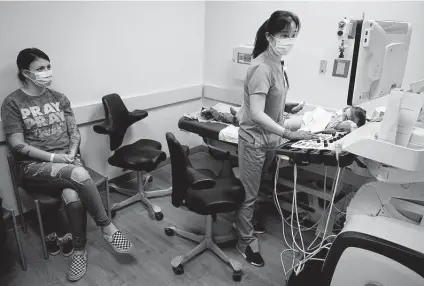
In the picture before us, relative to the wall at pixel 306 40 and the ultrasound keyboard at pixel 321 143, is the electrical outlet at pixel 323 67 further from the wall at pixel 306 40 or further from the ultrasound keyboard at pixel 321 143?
the ultrasound keyboard at pixel 321 143

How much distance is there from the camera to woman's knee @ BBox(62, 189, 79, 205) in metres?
1.95

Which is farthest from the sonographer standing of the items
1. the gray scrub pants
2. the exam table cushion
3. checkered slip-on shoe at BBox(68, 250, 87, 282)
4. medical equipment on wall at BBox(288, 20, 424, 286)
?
checkered slip-on shoe at BBox(68, 250, 87, 282)

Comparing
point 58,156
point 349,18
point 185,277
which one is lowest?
point 185,277

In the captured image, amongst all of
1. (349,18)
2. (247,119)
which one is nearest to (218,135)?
(247,119)

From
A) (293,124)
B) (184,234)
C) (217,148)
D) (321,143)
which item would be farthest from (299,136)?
(184,234)

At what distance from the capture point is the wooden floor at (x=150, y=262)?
193 centimetres

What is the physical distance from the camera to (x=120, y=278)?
6.38 feet

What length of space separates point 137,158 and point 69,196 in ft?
2.03

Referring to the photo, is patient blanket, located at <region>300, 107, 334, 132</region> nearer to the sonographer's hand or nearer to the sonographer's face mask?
the sonographer's hand

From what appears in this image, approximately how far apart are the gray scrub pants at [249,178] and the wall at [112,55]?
1.36m

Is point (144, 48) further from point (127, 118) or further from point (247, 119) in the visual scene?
point (247, 119)

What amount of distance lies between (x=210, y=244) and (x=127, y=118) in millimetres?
1238

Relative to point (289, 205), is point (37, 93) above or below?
above

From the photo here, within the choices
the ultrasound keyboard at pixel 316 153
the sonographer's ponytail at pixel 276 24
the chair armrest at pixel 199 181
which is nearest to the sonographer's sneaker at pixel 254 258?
the chair armrest at pixel 199 181
